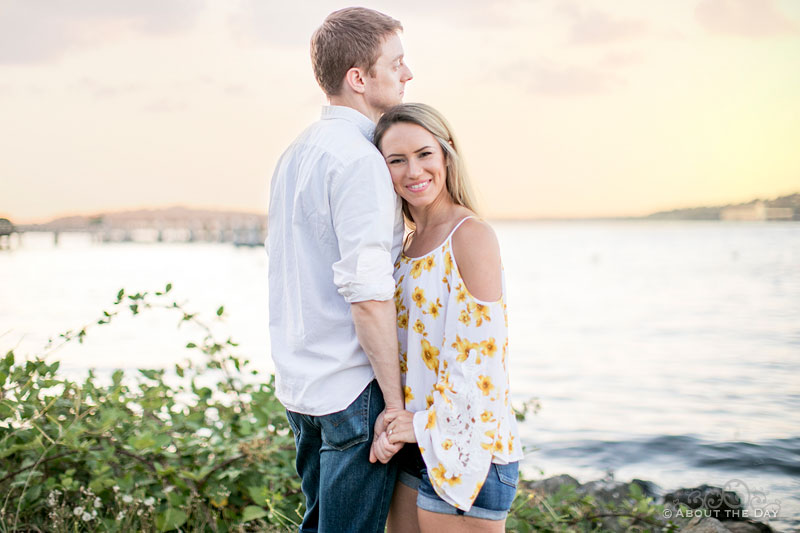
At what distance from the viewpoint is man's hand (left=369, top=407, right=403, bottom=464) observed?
2.07m

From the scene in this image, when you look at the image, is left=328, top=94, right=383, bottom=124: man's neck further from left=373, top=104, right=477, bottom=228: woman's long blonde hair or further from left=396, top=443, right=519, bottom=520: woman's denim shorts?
left=396, top=443, right=519, bottom=520: woman's denim shorts

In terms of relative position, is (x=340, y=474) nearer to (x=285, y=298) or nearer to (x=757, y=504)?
(x=285, y=298)

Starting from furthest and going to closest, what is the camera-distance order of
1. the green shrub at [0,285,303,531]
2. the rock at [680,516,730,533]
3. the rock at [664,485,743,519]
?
1. the rock at [664,485,743,519]
2. the rock at [680,516,730,533]
3. the green shrub at [0,285,303,531]

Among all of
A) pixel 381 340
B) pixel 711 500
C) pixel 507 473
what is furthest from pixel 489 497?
pixel 711 500

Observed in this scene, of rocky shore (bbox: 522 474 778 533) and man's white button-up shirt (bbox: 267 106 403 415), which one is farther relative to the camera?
rocky shore (bbox: 522 474 778 533)

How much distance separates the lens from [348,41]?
7.32 ft

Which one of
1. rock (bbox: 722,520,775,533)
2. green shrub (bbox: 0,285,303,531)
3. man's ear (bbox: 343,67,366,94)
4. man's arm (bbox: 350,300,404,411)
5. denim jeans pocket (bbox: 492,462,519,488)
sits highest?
man's ear (bbox: 343,67,366,94)

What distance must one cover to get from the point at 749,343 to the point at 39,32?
19.2 m

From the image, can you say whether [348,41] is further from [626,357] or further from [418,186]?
[626,357]

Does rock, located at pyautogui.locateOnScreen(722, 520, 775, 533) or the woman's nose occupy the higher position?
the woman's nose

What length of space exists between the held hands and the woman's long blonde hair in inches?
28.2

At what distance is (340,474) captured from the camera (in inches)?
83.7

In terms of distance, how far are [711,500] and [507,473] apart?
362 cm

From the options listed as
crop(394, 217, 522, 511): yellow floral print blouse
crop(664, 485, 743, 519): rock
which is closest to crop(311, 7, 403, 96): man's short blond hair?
crop(394, 217, 522, 511): yellow floral print blouse
